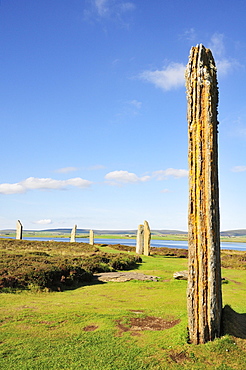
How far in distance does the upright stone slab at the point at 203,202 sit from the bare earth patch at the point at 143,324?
1169mm

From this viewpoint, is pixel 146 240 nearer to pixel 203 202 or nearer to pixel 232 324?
pixel 232 324

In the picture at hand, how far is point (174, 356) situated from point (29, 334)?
11.9ft

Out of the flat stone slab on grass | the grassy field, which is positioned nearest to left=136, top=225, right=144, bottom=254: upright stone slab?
the flat stone slab on grass

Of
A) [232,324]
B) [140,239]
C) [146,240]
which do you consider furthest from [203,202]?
[140,239]

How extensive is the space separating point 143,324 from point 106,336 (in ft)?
4.35

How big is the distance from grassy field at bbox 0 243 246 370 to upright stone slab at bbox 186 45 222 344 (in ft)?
2.00

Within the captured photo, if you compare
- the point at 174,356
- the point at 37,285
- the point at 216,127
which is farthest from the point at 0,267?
the point at 216,127

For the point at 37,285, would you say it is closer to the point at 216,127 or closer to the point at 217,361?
the point at 217,361

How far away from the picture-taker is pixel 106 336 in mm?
7449

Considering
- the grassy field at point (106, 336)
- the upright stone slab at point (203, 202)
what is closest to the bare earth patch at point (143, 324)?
the grassy field at point (106, 336)

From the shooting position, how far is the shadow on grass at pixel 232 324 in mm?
7341

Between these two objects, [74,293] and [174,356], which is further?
[74,293]

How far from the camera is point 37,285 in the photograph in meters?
13.7

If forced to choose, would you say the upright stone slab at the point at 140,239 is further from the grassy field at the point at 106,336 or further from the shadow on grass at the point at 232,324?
the shadow on grass at the point at 232,324
